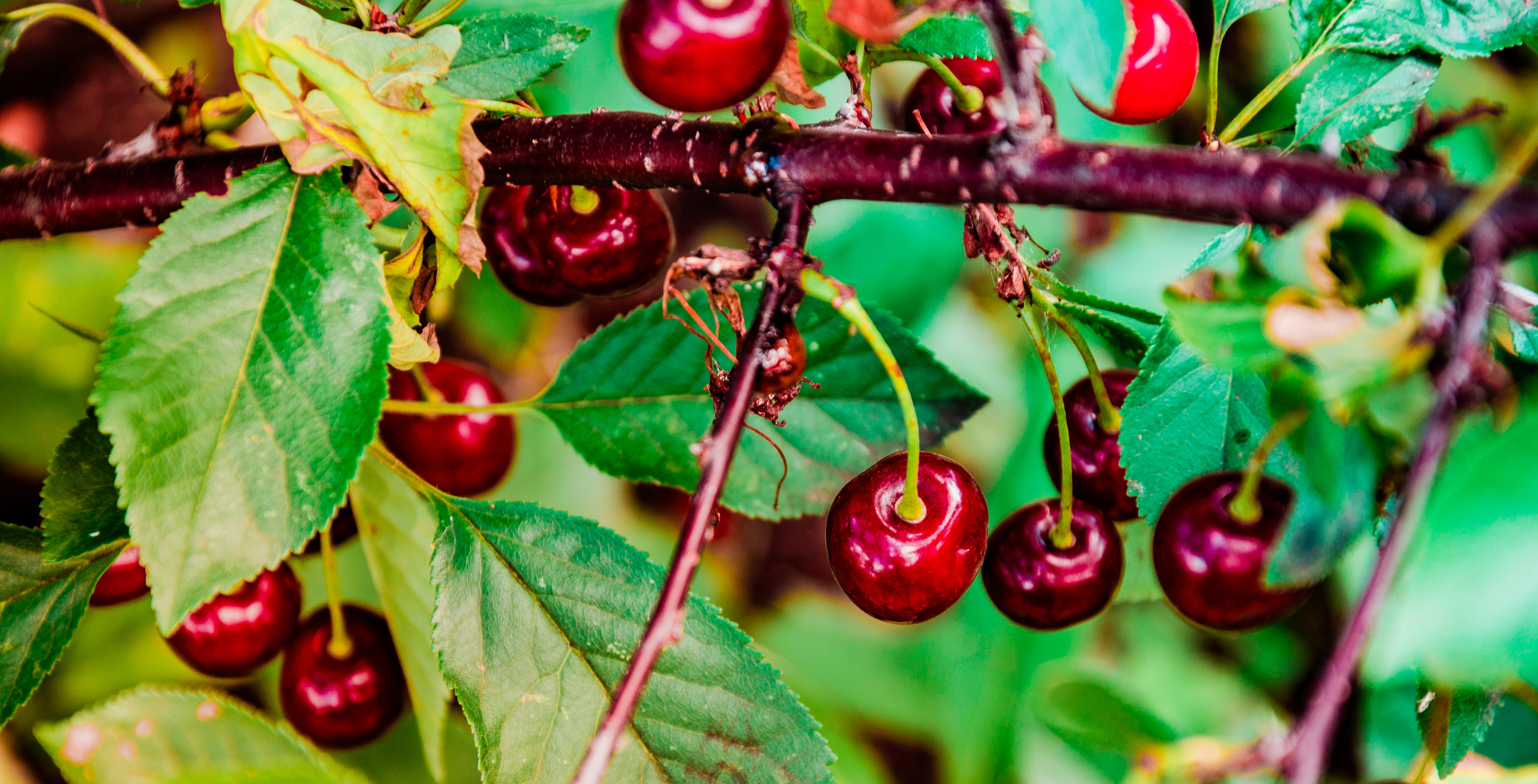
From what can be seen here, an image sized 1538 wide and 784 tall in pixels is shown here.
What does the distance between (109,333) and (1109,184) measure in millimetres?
572

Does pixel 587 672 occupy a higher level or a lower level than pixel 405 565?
higher

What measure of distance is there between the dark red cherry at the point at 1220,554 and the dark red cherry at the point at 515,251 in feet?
1.68

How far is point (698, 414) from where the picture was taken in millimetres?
826

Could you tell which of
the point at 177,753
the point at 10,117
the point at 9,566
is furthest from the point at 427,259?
the point at 10,117

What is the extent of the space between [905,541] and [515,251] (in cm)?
44

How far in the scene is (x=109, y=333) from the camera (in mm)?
550

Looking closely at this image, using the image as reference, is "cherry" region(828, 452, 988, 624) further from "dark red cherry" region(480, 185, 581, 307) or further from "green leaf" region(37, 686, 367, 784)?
"green leaf" region(37, 686, 367, 784)

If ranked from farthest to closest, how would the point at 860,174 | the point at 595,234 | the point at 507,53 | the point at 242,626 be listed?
the point at 242,626, the point at 595,234, the point at 507,53, the point at 860,174

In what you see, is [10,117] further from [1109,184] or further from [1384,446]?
[1384,446]

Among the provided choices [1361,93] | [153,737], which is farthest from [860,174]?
[153,737]

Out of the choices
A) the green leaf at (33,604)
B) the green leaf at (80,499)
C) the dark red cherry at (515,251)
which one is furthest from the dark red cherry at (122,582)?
the dark red cherry at (515,251)

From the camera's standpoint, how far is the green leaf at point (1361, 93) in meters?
0.69

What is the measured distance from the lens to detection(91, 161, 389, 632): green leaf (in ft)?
1.77

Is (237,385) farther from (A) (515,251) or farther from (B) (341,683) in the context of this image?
(B) (341,683)
